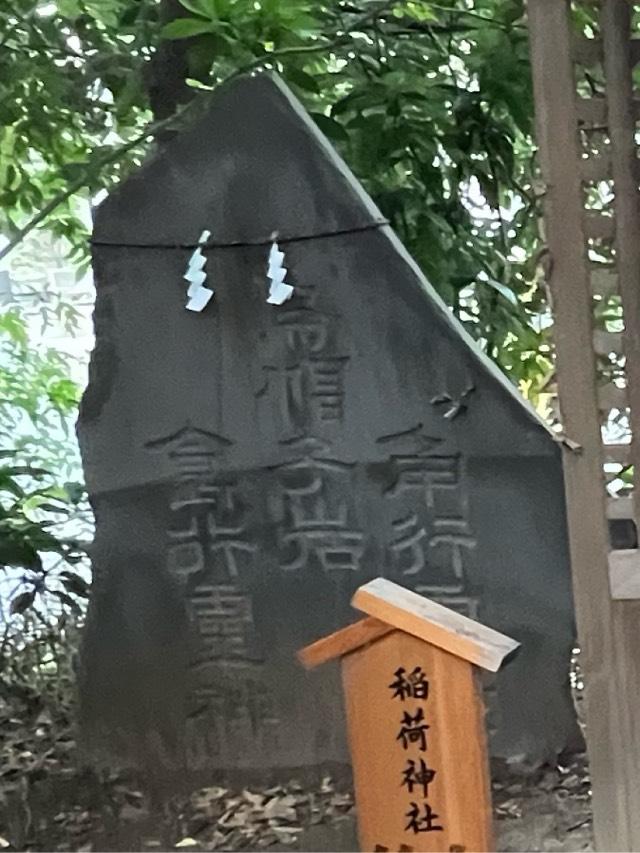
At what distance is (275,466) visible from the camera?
1.48 m

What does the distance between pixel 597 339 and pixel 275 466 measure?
17.2 inches

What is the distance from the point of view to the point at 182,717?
1538mm

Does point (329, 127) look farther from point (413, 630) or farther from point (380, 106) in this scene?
point (413, 630)

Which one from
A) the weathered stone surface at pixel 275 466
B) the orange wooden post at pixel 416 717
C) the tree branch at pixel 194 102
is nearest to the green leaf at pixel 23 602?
the weathered stone surface at pixel 275 466

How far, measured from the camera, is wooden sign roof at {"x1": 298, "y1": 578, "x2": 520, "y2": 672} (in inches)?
40.8

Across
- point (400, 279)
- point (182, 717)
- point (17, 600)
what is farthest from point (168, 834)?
point (400, 279)

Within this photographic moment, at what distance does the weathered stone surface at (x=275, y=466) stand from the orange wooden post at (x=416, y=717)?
1.21ft

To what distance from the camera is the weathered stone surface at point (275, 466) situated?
4.64ft

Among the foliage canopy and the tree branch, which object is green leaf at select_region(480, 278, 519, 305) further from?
the tree branch

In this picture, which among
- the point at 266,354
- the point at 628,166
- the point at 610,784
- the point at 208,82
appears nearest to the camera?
the point at 628,166

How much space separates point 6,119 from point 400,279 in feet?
2.23

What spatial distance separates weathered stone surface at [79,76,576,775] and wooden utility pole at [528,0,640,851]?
0.39ft

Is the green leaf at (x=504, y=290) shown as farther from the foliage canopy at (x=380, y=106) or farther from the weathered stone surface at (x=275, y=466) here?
the weathered stone surface at (x=275, y=466)

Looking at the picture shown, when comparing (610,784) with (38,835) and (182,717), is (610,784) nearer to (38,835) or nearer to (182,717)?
(182,717)
